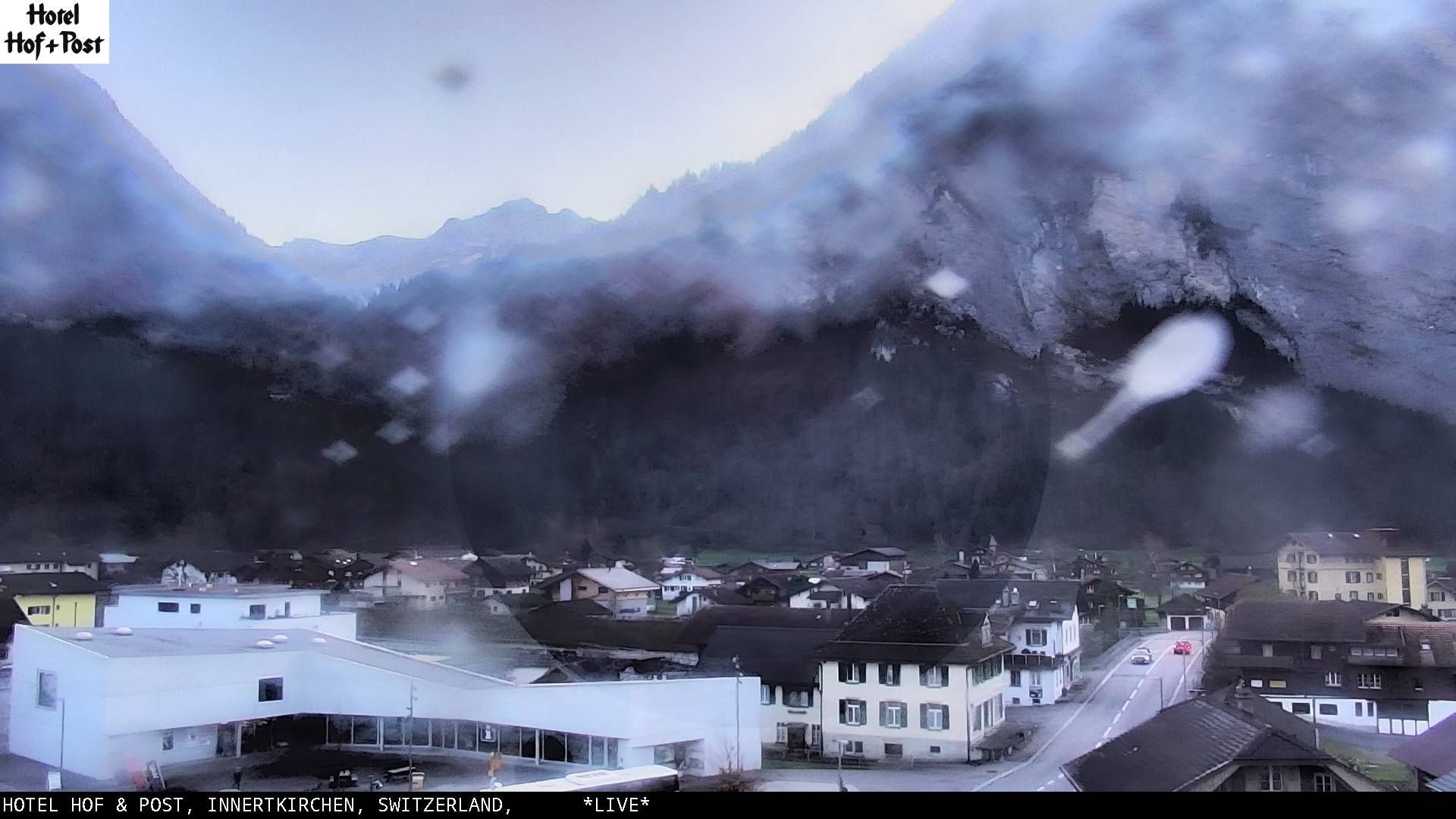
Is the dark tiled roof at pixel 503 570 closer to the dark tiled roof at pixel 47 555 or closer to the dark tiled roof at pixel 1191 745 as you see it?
the dark tiled roof at pixel 47 555

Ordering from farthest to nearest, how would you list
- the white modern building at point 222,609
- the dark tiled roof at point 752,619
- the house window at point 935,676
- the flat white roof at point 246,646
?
the white modern building at point 222,609 → the dark tiled roof at point 752,619 → the flat white roof at point 246,646 → the house window at point 935,676

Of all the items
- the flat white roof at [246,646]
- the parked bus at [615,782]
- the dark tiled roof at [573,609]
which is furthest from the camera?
the dark tiled roof at [573,609]

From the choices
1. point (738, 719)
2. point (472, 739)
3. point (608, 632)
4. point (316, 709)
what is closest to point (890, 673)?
point (738, 719)

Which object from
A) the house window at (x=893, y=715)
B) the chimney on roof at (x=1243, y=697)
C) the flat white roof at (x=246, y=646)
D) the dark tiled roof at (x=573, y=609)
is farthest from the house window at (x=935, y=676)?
the flat white roof at (x=246, y=646)

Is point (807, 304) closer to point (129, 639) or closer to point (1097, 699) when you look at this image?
point (1097, 699)

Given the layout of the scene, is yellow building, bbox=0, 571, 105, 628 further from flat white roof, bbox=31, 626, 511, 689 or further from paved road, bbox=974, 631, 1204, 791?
paved road, bbox=974, 631, 1204, 791
